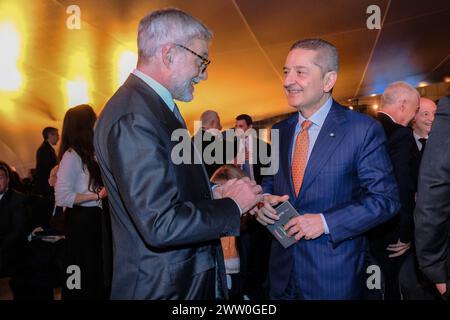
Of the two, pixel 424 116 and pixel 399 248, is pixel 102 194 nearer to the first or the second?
pixel 399 248

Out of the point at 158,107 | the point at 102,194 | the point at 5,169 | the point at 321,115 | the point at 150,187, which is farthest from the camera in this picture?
the point at 5,169

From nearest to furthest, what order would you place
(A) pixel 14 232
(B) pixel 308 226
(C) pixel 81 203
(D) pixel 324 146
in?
(B) pixel 308 226
(D) pixel 324 146
(C) pixel 81 203
(A) pixel 14 232

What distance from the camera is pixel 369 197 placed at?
6.09 feet

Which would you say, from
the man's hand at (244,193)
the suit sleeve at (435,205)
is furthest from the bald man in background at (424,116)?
the man's hand at (244,193)

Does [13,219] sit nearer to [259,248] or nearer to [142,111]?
[259,248]

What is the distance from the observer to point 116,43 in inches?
231

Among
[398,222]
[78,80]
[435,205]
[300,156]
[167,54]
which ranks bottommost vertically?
[398,222]

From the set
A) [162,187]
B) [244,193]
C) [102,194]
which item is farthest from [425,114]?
[162,187]

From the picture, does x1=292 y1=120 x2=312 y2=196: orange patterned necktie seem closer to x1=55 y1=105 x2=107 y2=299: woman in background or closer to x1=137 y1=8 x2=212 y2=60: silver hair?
x1=137 y1=8 x2=212 y2=60: silver hair

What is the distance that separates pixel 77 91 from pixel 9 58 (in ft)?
5.63

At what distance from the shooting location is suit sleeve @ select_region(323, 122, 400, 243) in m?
1.82

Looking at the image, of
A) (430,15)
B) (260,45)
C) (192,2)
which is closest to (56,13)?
(192,2)

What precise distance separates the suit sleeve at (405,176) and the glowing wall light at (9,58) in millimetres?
4537

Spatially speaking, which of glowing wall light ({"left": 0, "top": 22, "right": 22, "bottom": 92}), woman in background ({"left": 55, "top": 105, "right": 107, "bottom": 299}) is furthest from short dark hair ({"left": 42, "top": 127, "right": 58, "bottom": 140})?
woman in background ({"left": 55, "top": 105, "right": 107, "bottom": 299})
